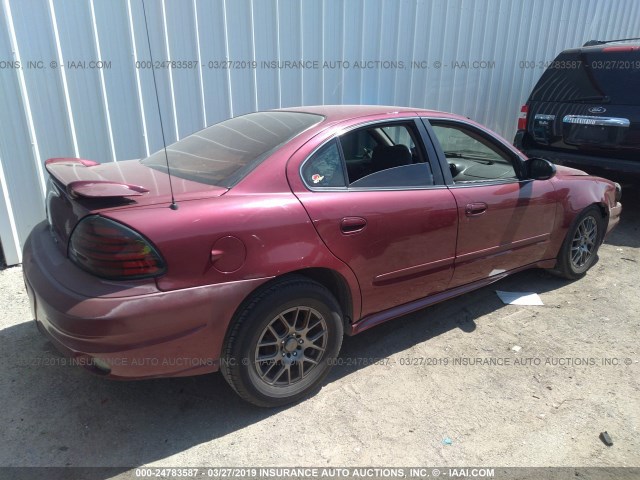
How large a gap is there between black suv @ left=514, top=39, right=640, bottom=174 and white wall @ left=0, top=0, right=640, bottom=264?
1.48m

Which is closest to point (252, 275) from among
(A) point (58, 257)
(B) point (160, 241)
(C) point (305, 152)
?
(B) point (160, 241)

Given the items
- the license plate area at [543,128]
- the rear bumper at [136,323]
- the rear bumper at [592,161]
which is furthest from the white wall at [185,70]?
Result: the rear bumper at [136,323]

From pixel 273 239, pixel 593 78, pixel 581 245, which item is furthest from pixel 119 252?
pixel 593 78

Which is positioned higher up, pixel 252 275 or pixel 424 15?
pixel 424 15

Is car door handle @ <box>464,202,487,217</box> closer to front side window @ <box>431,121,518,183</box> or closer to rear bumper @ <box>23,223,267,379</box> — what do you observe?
front side window @ <box>431,121,518,183</box>

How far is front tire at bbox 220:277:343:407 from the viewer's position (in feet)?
7.89

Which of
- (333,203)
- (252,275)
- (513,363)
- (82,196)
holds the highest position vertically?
(82,196)

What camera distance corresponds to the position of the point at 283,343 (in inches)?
102

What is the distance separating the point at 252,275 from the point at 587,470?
6.22 ft

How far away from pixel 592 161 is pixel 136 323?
562 cm

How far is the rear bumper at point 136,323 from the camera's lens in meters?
2.08

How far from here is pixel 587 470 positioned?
2332mm

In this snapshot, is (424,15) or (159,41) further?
(424,15)

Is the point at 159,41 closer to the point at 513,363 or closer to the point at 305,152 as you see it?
the point at 305,152
